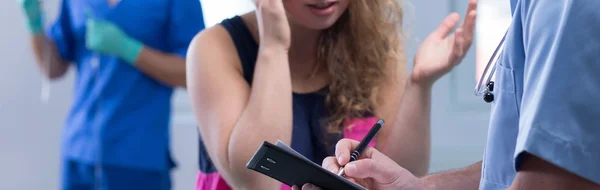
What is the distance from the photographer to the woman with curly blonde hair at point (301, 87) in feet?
3.77

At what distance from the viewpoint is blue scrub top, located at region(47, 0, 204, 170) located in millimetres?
1429

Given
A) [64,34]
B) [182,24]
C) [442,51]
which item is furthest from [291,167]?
[64,34]

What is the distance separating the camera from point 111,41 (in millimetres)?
1424

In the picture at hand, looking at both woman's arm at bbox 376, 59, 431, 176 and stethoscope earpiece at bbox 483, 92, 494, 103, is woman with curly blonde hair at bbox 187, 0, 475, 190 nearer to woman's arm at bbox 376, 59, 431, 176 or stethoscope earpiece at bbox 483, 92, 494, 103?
woman's arm at bbox 376, 59, 431, 176

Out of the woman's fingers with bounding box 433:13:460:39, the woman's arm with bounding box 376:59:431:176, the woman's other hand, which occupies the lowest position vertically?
the woman's arm with bounding box 376:59:431:176

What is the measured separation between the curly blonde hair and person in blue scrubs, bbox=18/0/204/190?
0.29 meters

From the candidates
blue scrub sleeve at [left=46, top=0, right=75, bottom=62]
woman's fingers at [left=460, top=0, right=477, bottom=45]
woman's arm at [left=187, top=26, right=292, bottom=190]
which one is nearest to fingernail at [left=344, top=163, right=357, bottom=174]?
woman's arm at [left=187, top=26, right=292, bottom=190]

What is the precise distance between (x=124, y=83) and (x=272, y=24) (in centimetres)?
38

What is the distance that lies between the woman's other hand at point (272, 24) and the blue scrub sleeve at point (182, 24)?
26 centimetres

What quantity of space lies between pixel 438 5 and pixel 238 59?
57cm

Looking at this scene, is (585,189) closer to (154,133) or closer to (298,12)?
(298,12)

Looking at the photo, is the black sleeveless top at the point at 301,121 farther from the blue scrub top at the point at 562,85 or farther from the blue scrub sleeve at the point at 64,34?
the blue scrub top at the point at 562,85

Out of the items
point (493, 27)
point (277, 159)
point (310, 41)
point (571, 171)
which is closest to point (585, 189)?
point (571, 171)

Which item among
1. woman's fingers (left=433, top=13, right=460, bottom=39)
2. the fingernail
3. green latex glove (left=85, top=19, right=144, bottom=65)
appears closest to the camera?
the fingernail
